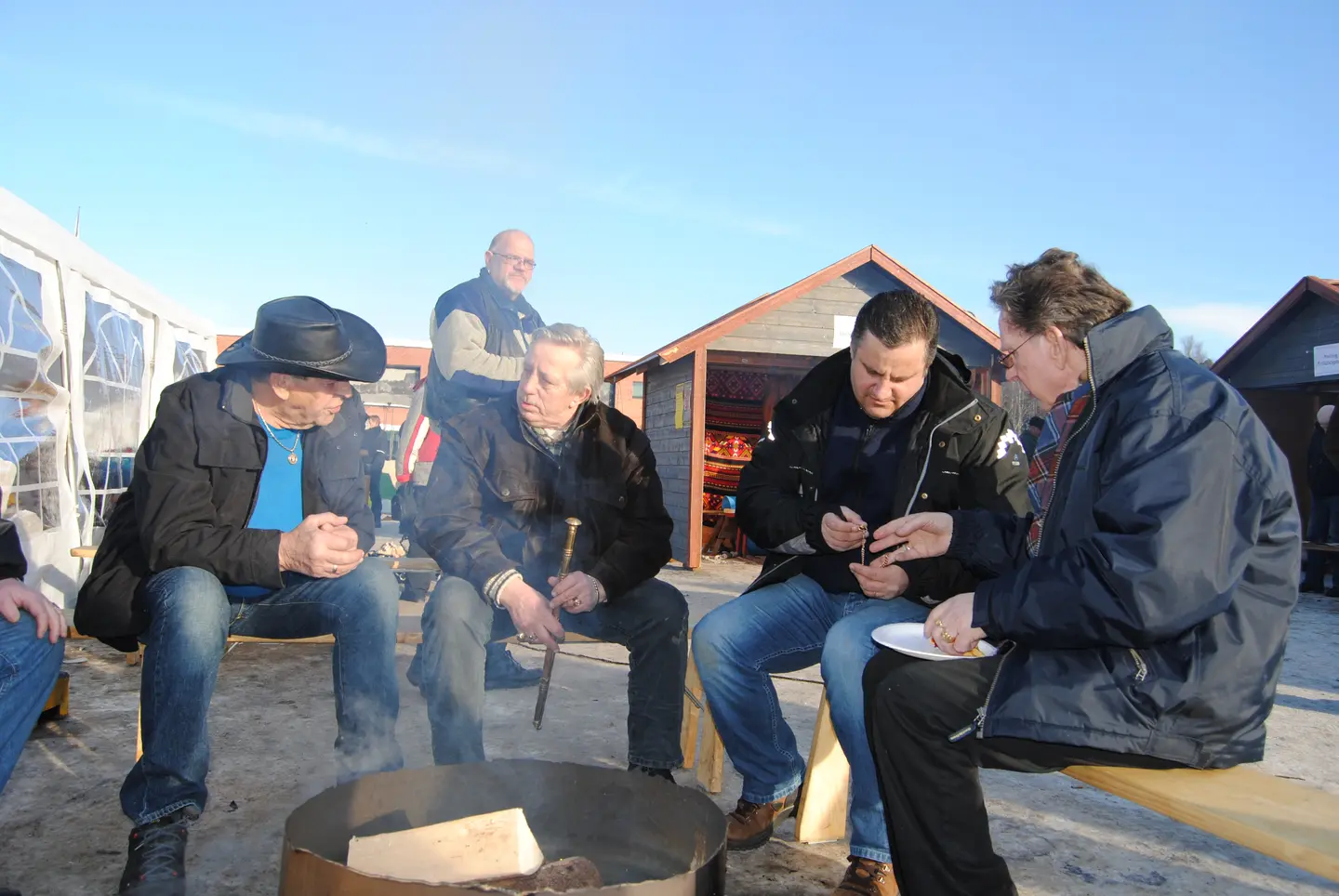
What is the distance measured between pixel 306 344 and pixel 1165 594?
2348 millimetres

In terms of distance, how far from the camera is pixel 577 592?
290 cm

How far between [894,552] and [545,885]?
4.60ft

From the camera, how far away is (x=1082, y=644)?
1.79 m

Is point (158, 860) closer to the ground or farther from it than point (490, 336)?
closer to the ground

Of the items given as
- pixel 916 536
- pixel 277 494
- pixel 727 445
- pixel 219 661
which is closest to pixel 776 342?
pixel 727 445

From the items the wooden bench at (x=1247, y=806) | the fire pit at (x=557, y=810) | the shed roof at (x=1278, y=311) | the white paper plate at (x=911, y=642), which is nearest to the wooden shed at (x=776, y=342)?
the shed roof at (x=1278, y=311)

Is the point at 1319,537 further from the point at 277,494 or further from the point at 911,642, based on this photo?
the point at 277,494

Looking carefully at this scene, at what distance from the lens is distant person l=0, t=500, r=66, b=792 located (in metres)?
2.13

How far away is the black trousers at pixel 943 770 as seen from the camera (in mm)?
1940

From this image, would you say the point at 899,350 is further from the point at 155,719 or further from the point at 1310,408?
the point at 1310,408

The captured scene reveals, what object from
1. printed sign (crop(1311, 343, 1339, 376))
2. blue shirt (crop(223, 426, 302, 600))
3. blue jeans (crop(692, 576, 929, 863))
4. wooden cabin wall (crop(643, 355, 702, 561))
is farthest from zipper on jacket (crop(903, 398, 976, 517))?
printed sign (crop(1311, 343, 1339, 376))

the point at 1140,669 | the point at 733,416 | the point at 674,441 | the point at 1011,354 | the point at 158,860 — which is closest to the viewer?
the point at 1140,669

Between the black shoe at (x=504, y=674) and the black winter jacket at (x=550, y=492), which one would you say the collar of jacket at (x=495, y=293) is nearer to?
the black winter jacket at (x=550, y=492)

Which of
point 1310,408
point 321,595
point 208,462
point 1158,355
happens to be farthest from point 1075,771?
point 1310,408
